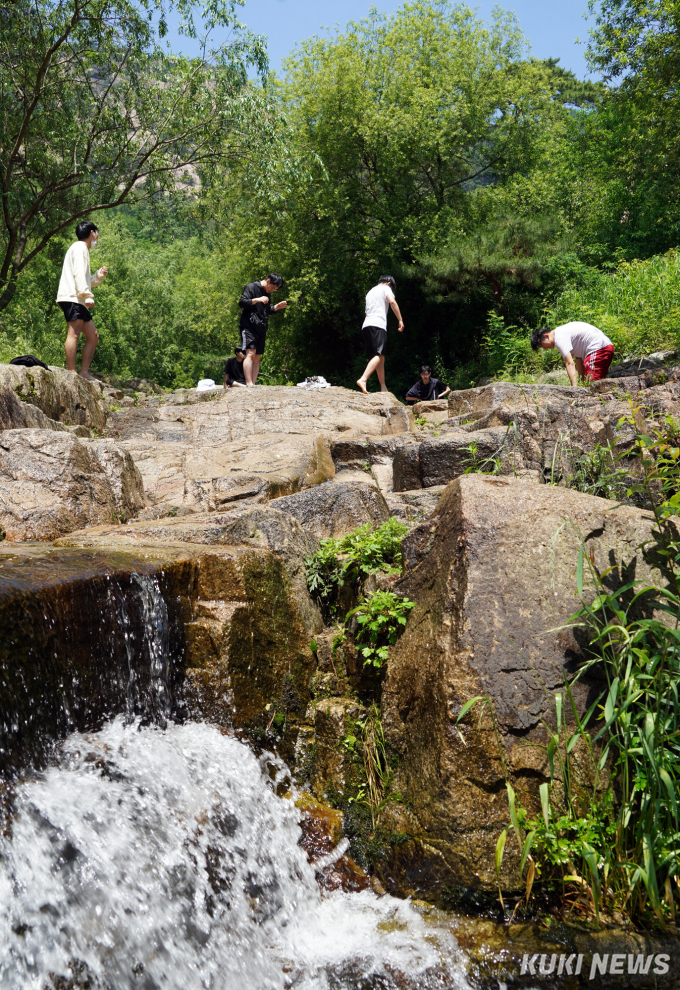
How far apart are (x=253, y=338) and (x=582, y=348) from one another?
4.75m

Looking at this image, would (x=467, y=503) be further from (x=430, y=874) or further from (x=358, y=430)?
(x=358, y=430)

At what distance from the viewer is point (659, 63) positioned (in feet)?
52.7

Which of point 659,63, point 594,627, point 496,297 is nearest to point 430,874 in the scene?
point 594,627

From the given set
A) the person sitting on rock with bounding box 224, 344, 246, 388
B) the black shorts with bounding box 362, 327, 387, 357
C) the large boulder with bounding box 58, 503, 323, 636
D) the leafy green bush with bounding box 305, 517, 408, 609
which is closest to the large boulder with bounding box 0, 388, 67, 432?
the large boulder with bounding box 58, 503, 323, 636

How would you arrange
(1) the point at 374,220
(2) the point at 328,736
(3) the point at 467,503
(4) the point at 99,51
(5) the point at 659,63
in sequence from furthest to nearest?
(1) the point at 374,220
(5) the point at 659,63
(4) the point at 99,51
(2) the point at 328,736
(3) the point at 467,503

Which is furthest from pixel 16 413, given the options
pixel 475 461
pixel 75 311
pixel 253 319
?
pixel 253 319

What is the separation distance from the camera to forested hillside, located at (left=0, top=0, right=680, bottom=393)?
16.2m

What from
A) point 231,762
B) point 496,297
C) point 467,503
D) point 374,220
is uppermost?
point 374,220

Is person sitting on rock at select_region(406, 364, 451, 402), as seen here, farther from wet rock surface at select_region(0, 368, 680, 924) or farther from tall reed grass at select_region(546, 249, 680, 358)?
wet rock surface at select_region(0, 368, 680, 924)

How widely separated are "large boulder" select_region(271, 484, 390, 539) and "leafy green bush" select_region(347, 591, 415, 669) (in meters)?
1.11

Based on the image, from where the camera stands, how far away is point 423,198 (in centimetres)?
2323

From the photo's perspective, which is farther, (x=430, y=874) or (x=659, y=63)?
(x=659, y=63)

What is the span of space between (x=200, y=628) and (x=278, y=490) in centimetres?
279

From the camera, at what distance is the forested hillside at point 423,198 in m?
16.2
